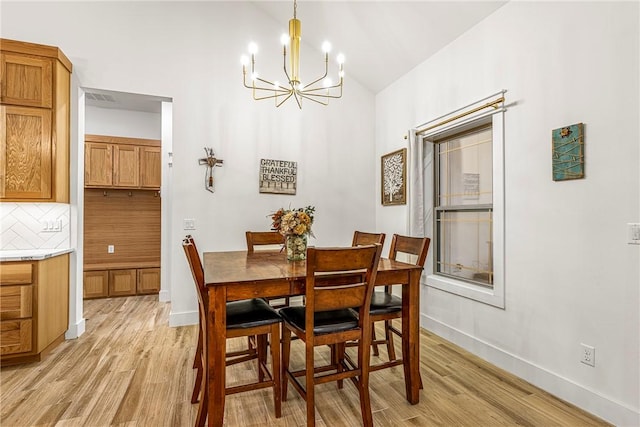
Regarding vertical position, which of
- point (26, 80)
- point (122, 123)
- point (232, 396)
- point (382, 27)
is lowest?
point (232, 396)

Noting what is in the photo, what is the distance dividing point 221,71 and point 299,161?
1357 millimetres

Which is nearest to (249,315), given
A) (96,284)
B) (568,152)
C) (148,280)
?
(568,152)

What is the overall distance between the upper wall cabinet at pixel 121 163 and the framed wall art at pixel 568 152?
4.95m

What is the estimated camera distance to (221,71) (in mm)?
3830

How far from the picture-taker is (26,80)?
2844 millimetres

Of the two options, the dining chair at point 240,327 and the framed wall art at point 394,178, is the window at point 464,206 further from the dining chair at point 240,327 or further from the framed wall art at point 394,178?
the dining chair at point 240,327

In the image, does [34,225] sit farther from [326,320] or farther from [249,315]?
[326,320]

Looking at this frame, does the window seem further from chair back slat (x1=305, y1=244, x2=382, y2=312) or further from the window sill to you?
chair back slat (x1=305, y1=244, x2=382, y2=312)

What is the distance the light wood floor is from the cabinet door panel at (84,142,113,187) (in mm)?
2661

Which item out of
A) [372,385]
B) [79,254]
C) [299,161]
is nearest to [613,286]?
[372,385]

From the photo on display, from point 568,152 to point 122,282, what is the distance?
17.7ft

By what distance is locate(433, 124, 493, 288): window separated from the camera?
118 inches

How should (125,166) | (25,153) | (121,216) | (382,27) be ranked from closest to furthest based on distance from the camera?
(25,153)
(382,27)
(125,166)
(121,216)

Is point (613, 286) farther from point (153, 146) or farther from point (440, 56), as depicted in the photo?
point (153, 146)
